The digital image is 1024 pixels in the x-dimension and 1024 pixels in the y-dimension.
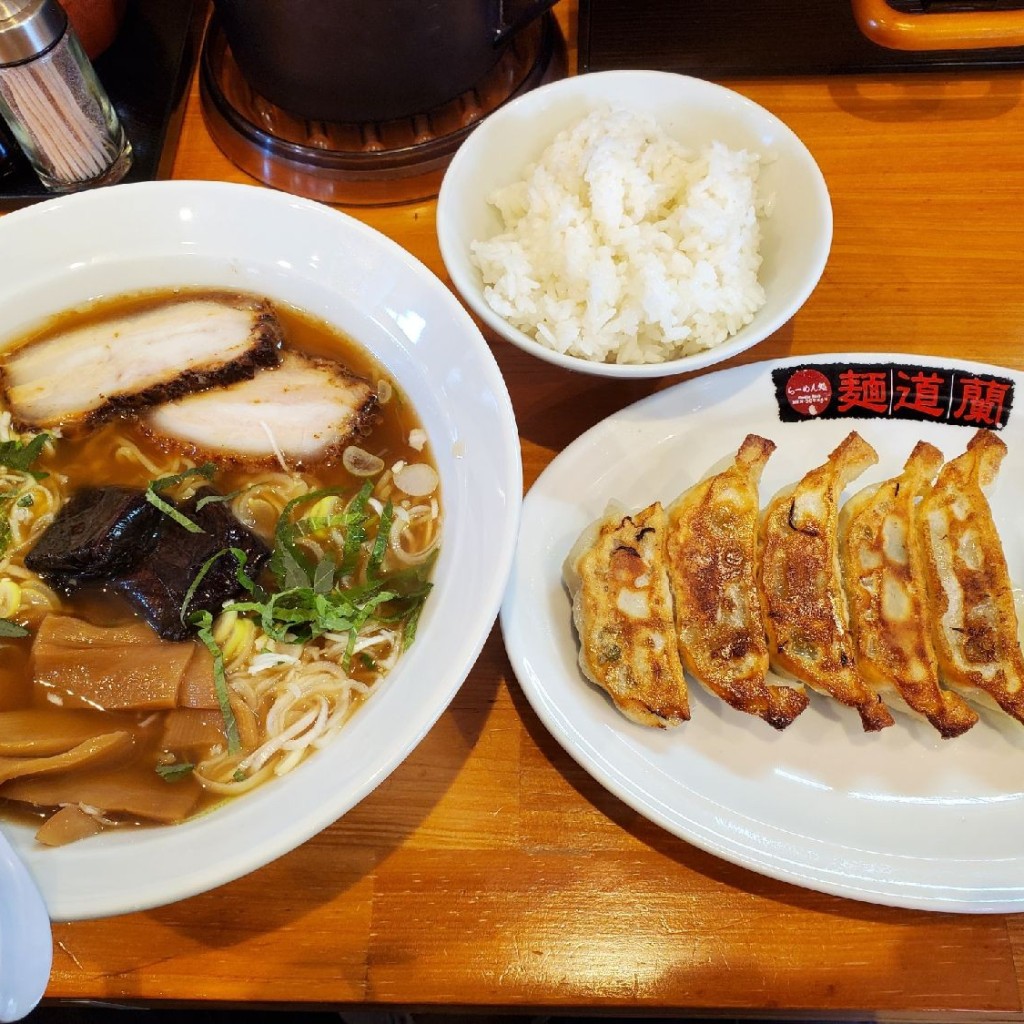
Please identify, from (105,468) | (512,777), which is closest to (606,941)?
(512,777)

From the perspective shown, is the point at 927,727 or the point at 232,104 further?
the point at 232,104

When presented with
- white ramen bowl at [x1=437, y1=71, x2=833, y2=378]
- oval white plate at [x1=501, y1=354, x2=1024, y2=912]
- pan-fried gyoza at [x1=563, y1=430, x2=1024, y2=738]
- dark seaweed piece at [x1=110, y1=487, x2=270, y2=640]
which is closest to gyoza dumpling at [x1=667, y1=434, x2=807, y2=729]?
pan-fried gyoza at [x1=563, y1=430, x2=1024, y2=738]

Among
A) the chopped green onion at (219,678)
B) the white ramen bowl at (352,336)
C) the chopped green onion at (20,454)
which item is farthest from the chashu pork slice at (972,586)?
the chopped green onion at (20,454)

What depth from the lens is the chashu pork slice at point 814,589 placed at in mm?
1481

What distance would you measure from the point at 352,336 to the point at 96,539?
2.01 ft

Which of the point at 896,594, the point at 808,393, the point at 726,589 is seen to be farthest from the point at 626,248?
the point at 896,594

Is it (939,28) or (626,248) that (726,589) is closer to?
(626,248)

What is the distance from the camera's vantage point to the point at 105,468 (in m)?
1.67

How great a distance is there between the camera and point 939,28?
6.18 ft

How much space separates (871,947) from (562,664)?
70 centimetres

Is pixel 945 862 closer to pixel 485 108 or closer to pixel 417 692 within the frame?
pixel 417 692

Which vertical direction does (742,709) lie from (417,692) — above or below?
below

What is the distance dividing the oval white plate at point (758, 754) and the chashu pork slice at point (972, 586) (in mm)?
119

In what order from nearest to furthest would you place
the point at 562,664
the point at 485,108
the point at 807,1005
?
the point at 807,1005 → the point at 562,664 → the point at 485,108
